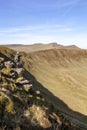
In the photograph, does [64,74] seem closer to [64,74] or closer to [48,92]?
[64,74]

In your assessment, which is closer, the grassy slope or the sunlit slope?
the grassy slope

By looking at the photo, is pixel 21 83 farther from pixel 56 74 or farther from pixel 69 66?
pixel 69 66

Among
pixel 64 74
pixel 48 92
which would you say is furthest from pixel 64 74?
pixel 48 92

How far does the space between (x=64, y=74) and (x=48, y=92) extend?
23648 mm

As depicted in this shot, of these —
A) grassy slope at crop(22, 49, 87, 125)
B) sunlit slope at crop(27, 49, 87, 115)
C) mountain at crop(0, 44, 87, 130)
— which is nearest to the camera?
mountain at crop(0, 44, 87, 130)

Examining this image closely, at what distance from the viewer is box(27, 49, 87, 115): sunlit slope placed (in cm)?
5431

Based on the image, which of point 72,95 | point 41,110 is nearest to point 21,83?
point 41,110

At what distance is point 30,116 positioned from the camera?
12.9m

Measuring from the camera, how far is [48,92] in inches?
2092

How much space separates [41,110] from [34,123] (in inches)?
72.2

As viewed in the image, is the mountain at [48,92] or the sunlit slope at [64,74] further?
the sunlit slope at [64,74]

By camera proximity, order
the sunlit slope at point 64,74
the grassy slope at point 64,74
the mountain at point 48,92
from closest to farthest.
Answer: the mountain at point 48,92 < the grassy slope at point 64,74 < the sunlit slope at point 64,74

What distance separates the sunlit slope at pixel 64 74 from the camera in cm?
5431

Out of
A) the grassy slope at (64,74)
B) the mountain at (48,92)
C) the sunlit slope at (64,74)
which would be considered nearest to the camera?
the mountain at (48,92)
